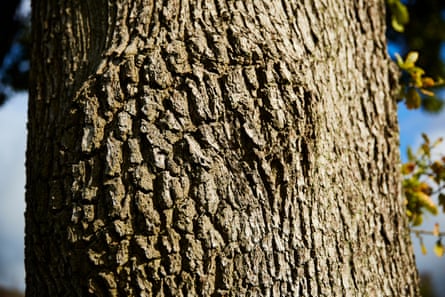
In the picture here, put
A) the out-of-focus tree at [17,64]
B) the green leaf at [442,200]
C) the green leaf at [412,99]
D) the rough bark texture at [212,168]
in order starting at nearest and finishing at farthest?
the rough bark texture at [212,168]
the green leaf at [412,99]
the green leaf at [442,200]
the out-of-focus tree at [17,64]

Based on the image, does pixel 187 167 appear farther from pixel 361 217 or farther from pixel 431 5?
pixel 431 5

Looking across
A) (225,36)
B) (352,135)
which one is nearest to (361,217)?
(352,135)

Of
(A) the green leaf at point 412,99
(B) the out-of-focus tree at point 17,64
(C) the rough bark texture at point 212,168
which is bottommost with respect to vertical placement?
(C) the rough bark texture at point 212,168

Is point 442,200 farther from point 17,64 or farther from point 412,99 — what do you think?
point 17,64

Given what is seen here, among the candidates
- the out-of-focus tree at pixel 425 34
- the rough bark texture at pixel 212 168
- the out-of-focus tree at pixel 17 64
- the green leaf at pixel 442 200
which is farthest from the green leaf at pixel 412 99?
the out-of-focus tree at pixel 17 64

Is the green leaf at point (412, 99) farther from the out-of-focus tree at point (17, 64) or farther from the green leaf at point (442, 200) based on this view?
the out-of-focus tree at point (17, 64)

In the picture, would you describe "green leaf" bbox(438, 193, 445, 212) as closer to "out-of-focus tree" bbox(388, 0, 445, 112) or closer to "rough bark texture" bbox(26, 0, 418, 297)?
"rough bark texture" bbox(26, 0, 418, 297)

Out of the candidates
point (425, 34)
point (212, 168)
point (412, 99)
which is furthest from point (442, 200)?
point (425, 34)

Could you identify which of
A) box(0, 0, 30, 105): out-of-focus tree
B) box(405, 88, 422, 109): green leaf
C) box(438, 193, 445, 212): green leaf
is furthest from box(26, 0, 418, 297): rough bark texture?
box(0, 0, 30, 105): out-of-focus tree

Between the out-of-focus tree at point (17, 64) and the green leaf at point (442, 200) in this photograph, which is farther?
the out-of-focus tree at point (17, 64)
